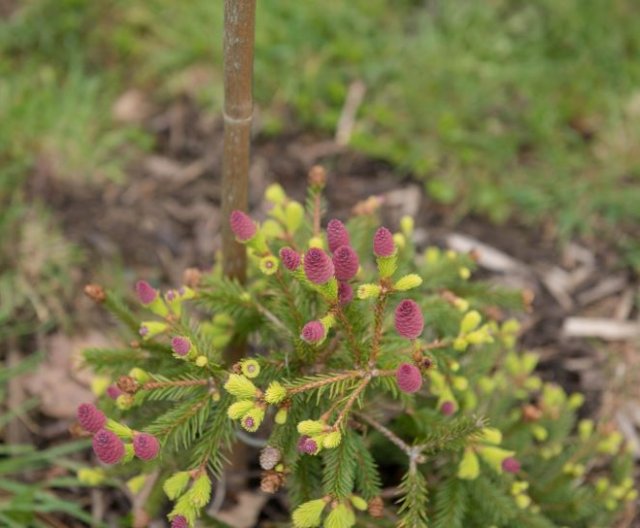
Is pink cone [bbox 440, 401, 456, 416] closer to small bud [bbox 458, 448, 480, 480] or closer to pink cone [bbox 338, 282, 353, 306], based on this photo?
small bud [bbox 458, 448, 480, 480]

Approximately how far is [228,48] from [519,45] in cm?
241

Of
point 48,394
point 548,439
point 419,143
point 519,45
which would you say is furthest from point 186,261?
point 519,45

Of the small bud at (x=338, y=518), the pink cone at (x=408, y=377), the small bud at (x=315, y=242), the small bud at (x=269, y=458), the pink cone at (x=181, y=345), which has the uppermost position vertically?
the small bud at (x=315, y=242)

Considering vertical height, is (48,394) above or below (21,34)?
below

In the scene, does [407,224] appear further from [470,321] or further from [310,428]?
[310,428]

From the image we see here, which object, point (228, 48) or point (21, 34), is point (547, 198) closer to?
point (228, 48)

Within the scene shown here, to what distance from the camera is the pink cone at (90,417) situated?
4.49ft

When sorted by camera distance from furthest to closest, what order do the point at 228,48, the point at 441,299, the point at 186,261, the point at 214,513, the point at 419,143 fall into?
the point at 419,143
the point at 186,261
the point at 214,513
the point at 441,299
the point at 228,48

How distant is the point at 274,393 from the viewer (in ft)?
4.64

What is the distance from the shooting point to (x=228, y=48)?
61.3 inches

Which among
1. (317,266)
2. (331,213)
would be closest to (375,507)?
(317,266)

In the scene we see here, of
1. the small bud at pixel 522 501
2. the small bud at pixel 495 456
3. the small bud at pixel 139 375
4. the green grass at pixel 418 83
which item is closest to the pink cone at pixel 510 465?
the small bud at pixel 495 456

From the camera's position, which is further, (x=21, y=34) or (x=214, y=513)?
(x=21, y=34)

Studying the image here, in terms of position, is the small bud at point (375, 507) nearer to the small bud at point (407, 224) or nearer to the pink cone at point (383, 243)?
the pink cone at point (383, 243)
